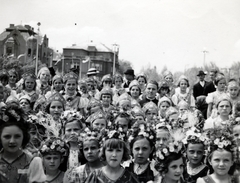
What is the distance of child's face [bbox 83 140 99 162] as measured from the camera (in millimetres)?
4902

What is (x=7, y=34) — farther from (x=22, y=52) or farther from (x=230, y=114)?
(x=230, y=114)

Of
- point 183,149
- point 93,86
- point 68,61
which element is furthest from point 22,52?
point 183,149

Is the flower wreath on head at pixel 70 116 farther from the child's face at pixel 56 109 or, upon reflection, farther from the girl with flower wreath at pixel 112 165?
the girl with flower wreath at pixel 112 165

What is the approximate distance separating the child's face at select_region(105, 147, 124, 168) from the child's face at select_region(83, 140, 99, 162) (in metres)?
0.44

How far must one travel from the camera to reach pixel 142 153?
16.3 ft

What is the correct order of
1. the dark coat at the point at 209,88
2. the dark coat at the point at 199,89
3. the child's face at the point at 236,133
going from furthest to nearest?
the dark coat at the point at 199,89 < the dark coat at the point at 209,88 < the child's face at the point at 236,133

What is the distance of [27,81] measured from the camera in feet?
26.4

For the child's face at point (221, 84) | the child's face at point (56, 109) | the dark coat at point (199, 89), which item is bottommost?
the child's face at point (56, 109)

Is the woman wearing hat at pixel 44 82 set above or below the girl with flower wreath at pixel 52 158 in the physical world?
above

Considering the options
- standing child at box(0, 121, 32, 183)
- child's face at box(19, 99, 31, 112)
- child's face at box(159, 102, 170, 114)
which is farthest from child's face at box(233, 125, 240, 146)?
child's face at box(19, 99, 31, 112)

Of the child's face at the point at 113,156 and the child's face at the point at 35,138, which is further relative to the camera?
the child's face at the point at 35,138

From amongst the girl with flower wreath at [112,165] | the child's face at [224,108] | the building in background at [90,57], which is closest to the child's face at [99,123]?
the girl with flower wreath at [112,165]

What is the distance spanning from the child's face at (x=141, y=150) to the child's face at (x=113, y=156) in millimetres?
468

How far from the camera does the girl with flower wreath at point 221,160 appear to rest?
4.51 meters
